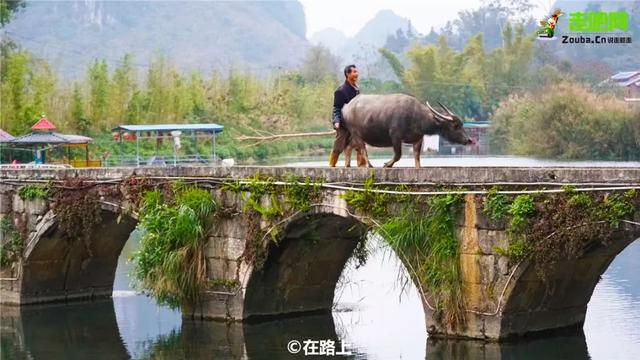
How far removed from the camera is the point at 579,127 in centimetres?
3506

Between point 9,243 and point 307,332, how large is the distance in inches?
236

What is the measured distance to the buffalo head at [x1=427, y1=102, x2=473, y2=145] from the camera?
16188mm

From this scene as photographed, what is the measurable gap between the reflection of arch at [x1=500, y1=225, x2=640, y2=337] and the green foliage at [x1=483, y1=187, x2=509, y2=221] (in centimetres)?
64

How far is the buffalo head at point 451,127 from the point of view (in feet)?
Answer: 53.1

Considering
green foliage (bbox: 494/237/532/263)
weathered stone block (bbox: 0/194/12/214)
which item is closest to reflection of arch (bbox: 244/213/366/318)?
green foliage (bbox: 494/237/532/263)

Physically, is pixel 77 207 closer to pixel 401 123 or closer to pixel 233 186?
pixel 233 186

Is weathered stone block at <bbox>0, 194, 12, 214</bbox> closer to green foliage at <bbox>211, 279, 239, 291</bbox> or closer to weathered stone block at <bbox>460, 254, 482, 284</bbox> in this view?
green foliage at <bbox>211, 279, 239, 291</bbox>

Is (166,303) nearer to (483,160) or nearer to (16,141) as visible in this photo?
(16,141)

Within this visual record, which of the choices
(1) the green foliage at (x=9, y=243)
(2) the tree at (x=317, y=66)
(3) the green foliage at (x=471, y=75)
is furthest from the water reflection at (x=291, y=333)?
(2) the tree at (x=317, y=66)

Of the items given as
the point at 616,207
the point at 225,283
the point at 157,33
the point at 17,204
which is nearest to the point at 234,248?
the point at 225,283

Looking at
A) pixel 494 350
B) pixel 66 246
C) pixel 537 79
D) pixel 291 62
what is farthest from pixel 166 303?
pixel 291 62

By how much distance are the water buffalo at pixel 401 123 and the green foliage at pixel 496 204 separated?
1.50 meters

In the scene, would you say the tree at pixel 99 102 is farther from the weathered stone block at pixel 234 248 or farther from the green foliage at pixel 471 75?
the weathered stone block at pixel 234 248

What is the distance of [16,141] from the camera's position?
87.6 feet
